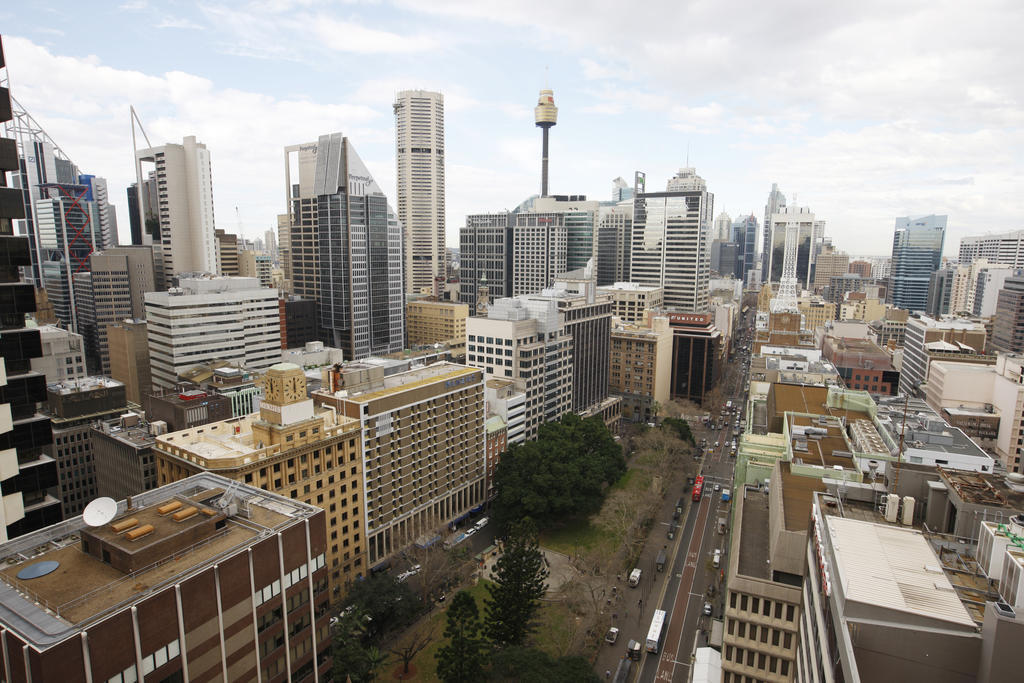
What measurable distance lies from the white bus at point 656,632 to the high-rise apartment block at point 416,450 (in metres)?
30.0

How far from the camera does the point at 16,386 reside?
124ft

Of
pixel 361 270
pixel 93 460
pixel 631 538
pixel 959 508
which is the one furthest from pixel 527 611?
pixel 361 270

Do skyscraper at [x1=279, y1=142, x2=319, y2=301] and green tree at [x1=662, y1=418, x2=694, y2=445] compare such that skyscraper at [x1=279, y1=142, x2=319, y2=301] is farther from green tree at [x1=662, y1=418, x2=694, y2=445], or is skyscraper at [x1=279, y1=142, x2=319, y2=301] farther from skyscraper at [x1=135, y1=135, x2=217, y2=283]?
green tree at [x1=662, y1=418, x2=694, y2=445]

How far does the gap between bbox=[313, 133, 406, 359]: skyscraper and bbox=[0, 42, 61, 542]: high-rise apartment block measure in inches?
5284

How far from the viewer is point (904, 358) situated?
165250mm

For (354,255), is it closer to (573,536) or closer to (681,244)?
(681,244)

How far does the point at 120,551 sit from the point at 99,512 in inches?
133

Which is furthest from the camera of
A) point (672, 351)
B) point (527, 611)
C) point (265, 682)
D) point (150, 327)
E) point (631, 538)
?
point (672, 351)

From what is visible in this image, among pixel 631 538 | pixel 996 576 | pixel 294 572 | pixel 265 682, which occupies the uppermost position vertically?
pixel 996 576

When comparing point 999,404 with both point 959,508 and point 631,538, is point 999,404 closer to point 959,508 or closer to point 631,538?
point 631,538

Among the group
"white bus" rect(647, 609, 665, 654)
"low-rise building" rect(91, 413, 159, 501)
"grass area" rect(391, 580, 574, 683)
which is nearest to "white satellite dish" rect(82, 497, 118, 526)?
"grass area" rect(391, 580, 574, 683)

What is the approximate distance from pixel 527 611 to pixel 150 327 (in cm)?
11627

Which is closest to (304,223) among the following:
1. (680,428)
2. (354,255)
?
(354,255)

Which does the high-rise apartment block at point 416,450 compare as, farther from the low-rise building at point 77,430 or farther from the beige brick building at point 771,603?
the low-rise building at point 77,430
